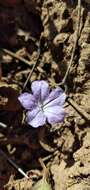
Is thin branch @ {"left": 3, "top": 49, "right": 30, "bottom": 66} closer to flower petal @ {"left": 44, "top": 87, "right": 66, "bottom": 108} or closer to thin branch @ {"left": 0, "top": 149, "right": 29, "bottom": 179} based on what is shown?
flower petal @ {"left": 44, "top": 87, "right": 66, "bottom": 108}

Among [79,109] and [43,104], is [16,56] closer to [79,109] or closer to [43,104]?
[43,104]

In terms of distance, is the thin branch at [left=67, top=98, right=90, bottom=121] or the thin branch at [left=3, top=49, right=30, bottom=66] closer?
the thin branch at [left=67, top=98, right=90, bottom=121]

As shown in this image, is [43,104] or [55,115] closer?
[55,115]

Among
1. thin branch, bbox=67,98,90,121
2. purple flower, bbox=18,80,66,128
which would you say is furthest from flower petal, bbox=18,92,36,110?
thin branch, bbox=67,98,90,121

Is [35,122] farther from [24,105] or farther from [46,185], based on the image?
[46,185]

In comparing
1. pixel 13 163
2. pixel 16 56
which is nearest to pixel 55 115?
pixel 13 163

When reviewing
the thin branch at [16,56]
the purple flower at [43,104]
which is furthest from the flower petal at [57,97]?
the thin branch at [16,56]

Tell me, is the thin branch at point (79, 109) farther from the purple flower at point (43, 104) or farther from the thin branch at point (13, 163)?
the thin branch at point (13, 163)

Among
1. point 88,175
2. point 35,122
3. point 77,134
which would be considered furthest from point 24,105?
point 88,175
